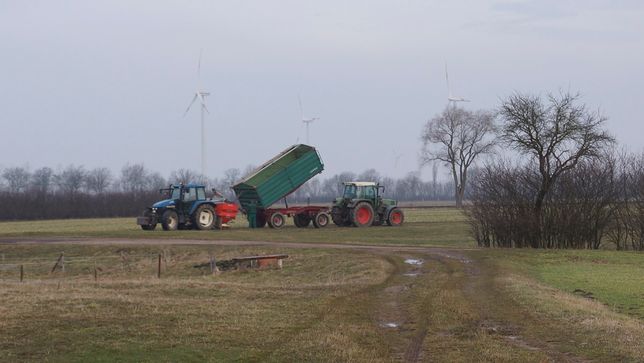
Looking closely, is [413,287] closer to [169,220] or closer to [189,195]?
[189,195]

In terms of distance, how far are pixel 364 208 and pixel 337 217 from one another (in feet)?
5.44

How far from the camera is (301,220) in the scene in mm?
46125

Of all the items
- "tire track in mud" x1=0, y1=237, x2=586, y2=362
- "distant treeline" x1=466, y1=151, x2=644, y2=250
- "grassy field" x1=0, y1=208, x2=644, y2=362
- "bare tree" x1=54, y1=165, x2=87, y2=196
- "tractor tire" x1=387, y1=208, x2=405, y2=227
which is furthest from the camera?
"bare tree" x1=54, y1=165, x2=87, y2=196

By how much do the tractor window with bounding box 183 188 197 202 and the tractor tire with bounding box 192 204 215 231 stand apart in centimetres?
68

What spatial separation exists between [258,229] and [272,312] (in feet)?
92.0

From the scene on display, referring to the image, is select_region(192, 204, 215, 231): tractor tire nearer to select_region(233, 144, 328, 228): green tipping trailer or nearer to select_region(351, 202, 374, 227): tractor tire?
select_region(233, 144, 328, 228): green tipping trailer

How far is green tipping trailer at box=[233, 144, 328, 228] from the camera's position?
1683 inches

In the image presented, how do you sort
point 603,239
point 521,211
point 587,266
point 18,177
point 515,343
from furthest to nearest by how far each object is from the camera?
point 18,177 → point 603,239 → point 521,211 → point 587,266 → point 515,343

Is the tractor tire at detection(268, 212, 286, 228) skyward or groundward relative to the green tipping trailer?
groundward

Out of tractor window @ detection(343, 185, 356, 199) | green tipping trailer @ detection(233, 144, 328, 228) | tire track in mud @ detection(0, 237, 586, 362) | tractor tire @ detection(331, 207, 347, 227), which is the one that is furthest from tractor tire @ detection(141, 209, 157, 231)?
tractor window @ detection(343, 185, 356, 199)

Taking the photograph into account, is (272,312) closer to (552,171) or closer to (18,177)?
(552,171)

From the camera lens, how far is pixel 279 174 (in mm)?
42938

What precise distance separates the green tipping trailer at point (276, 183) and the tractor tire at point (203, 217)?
2105 mm

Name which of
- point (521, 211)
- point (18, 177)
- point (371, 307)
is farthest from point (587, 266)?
point (18, 177)
